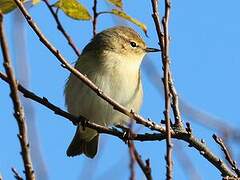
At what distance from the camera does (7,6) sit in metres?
3.21

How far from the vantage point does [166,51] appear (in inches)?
118

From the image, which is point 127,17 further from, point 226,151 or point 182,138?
point 226,151

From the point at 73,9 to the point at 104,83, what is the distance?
2.11 m

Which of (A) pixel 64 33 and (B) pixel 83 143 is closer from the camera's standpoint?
(A) pixel 64 33

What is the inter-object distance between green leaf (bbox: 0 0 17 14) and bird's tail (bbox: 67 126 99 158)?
3406 mm

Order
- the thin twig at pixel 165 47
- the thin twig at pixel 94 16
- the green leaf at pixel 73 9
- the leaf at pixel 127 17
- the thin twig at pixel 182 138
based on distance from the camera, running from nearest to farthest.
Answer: the thin twig at pixel 165 47
the green leaf at pixel 73 9
the leaf at pixel 127 17
the thin twig at pixel 182 138
the thin twig at pixel 94 16

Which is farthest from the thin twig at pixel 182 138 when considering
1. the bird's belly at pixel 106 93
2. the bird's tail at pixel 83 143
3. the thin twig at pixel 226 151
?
the bird's tail at pixel 83 143

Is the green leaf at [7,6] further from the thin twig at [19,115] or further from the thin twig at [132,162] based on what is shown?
the thin twig at [132,162]

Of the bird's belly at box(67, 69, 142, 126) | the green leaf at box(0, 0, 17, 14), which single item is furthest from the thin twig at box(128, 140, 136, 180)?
the bird's belly at box(67, 69, 142, 126)

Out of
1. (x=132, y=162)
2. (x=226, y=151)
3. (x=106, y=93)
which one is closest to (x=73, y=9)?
(x=226, y=151)

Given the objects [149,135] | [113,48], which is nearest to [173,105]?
[149,135]

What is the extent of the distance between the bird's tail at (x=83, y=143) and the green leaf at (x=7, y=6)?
3.41 m

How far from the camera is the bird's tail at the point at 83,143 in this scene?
6516mm

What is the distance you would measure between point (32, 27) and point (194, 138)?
63.4 inches
